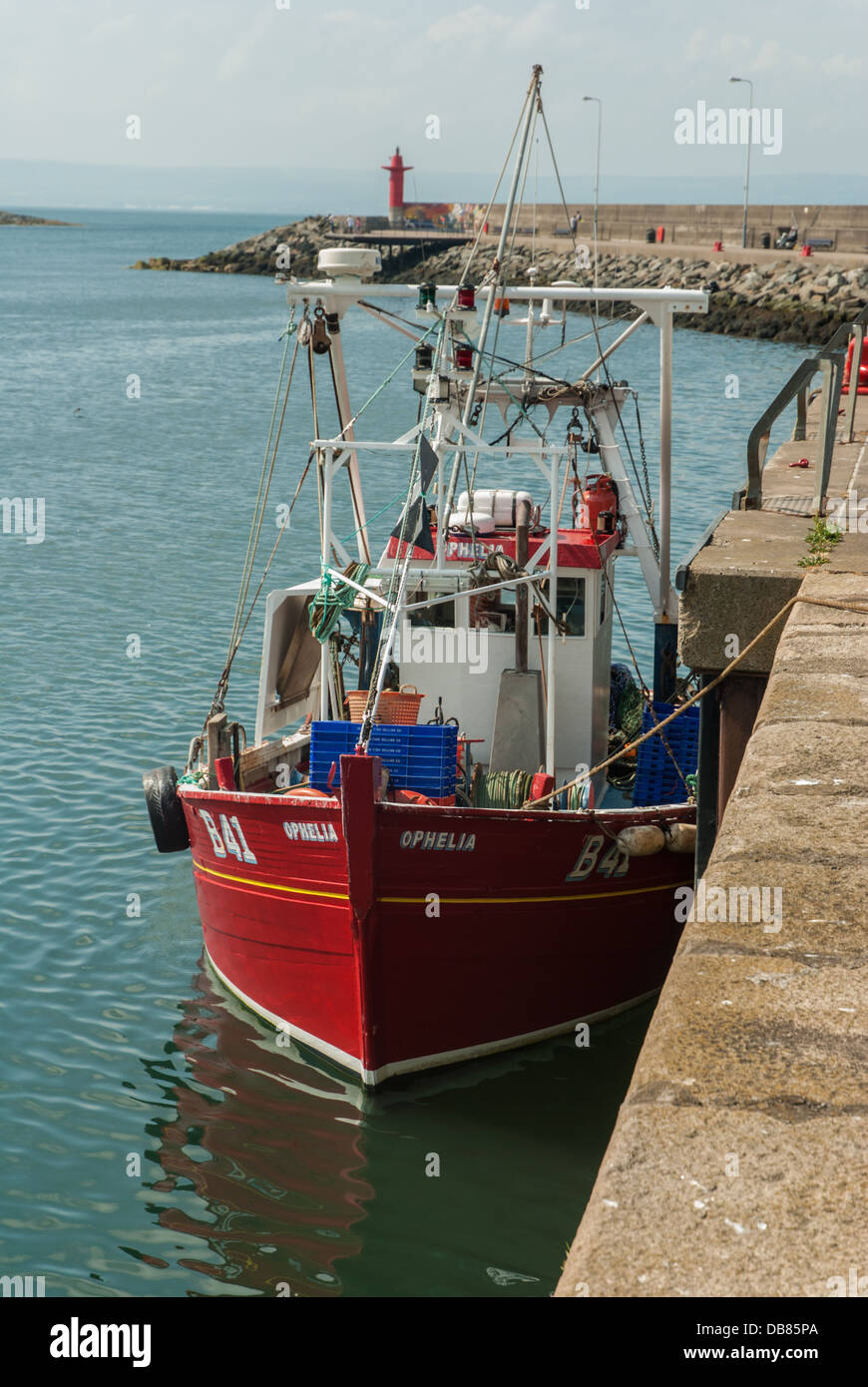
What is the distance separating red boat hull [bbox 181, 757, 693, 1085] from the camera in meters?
9.37

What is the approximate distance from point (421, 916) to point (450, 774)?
106 cm

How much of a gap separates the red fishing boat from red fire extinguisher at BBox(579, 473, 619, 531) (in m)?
0.03

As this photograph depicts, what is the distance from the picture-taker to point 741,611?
704 cm

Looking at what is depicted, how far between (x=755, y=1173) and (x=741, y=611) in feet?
14.8

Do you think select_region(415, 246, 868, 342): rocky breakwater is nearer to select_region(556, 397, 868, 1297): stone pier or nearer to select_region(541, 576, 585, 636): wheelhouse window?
select_region(541, 576, 585, 636): wheelhouse window

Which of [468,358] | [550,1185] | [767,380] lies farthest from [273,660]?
[767,380]

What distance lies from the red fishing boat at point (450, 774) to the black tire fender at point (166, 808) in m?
0.02

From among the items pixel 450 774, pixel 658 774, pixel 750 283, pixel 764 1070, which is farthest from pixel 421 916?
pixel 750 283

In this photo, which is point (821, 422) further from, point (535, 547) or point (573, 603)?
point (535, 547)

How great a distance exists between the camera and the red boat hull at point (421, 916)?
369 inches

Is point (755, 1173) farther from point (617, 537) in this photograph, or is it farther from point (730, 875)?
point (617, 537)
